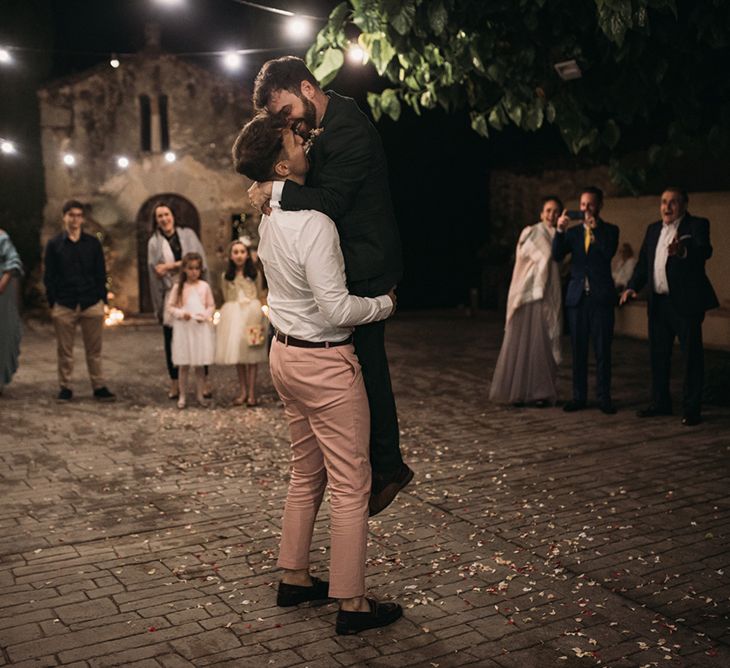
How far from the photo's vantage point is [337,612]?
4.16 m

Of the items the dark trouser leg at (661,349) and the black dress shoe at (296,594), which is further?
the dark trouser leg at (661,349)

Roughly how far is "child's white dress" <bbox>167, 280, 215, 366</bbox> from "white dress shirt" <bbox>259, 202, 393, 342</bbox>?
5.44m

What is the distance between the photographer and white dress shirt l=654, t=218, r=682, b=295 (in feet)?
27.2

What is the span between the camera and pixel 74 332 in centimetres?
995

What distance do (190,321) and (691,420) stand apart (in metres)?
4.84

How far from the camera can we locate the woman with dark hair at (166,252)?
9.63 metres

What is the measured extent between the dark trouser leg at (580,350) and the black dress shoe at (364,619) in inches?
201

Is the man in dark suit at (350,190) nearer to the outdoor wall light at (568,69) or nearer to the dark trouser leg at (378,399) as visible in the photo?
the dark trouser leg at (378,399)

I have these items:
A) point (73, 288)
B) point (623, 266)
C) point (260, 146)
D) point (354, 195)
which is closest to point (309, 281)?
point (354, 195)

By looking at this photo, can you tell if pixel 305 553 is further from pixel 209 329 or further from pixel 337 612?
pixel 209 329

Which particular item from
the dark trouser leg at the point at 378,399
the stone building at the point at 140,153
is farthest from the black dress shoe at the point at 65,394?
the stone building at the point at 140,153

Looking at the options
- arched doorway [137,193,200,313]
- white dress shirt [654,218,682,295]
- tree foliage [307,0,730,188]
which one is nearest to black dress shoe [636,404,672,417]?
white dress shirt [654,218,682,295]

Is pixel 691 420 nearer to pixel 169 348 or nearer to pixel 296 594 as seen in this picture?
pixel 296 594

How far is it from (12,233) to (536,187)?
11610 millimetres
